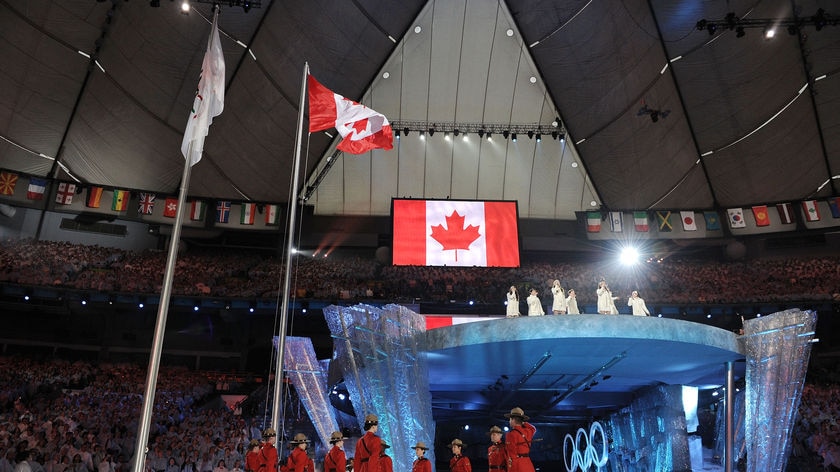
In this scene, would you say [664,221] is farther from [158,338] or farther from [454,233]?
[158,338]

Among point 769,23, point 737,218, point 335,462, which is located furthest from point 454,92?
point 335,462

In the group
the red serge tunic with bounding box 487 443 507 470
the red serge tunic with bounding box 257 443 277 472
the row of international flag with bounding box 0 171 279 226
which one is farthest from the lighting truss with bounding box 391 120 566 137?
the red serge tunic with bounding box 487 443 507 470

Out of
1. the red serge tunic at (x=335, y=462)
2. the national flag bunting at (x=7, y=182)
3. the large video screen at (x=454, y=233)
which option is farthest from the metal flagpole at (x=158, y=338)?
the national flag bunting at (x=7, y=182)

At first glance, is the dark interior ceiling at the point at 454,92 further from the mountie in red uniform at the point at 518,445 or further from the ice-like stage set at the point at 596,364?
the mountie in red uniform at the point at 518,445

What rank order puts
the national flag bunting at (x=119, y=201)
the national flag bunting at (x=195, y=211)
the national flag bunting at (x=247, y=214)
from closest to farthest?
the national flag bunting at (x=119, y=201) < the national flag bunting at (x=195, y=211) < the national flag bunting at (x=247, y=214)

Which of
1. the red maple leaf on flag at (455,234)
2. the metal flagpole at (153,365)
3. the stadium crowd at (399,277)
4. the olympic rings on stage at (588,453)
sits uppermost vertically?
the red maple leaf on flag at (455,234)

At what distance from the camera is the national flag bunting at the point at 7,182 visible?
35250mm

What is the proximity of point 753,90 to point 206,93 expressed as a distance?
110 ft

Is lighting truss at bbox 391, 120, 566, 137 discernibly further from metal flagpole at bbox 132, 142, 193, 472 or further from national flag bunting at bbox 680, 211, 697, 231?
metal flagpole at bbox 132, 142, 193, 472

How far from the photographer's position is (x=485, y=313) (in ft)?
116

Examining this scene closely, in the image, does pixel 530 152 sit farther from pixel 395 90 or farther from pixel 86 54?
pixel 86 54

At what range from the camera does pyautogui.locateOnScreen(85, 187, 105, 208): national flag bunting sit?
3722cm

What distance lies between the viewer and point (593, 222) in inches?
1622

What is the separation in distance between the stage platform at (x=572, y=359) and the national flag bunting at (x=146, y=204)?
81.1 ft
